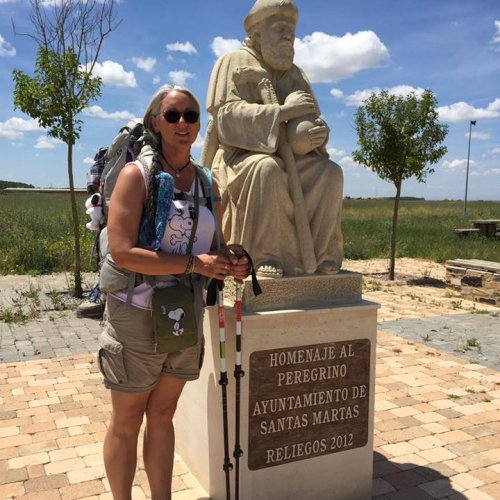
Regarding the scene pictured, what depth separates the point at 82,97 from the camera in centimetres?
830

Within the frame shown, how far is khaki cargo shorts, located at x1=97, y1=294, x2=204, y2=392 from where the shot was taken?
7.62ft

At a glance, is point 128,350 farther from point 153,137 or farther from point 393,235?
point 393,235

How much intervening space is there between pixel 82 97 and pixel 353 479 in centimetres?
699

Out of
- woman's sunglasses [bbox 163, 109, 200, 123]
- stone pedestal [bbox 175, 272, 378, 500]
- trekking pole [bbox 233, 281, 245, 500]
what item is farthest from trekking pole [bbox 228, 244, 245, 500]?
woman's sunglasses [bbox 163, 109, 200, 123]

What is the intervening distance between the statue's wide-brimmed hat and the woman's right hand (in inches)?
66.9

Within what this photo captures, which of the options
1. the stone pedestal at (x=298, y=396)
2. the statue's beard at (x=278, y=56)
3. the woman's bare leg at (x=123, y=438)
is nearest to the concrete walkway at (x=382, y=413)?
the stone pedestal at (x=298, y=396)

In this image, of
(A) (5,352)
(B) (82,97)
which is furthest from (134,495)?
(B) (82,97)

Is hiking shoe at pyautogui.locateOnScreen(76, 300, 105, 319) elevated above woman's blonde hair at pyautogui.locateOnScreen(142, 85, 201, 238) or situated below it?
below

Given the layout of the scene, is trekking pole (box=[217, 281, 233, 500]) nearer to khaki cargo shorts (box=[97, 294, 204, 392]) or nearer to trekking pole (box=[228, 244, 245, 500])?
trekking pole (box=[228, 244, 245, 500])

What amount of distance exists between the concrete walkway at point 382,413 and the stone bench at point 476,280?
6.06ft

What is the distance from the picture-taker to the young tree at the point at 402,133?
36.3 feet

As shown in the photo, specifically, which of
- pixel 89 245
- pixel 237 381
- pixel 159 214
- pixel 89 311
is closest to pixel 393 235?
pixel 89 245

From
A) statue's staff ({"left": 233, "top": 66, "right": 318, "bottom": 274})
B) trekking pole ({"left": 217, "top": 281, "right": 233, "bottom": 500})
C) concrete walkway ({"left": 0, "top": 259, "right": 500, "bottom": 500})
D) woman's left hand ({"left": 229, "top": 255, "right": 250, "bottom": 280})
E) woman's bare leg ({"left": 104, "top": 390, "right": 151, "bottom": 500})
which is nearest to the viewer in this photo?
woman's left hand ({"left": 229, "top": 255, "right": 250, "bottom": 280})

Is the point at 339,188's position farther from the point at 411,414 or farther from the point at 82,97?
the point at 82,97
